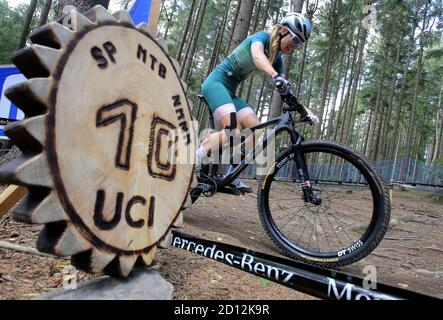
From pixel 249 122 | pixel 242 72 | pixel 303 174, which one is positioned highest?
pixel 242 72

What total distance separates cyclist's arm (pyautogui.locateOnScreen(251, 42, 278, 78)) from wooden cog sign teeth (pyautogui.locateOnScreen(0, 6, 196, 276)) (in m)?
1.28

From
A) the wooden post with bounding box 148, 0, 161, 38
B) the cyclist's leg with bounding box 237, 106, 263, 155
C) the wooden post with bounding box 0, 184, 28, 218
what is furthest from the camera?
the cyclist's leg with bounding box 237, 106, 263, 155

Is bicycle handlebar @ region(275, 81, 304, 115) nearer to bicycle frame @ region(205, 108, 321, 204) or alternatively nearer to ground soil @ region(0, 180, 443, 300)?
bicycle frame @ region(205, 108, 321, 204)

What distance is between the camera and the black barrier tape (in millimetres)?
1488

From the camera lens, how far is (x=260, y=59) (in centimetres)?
304

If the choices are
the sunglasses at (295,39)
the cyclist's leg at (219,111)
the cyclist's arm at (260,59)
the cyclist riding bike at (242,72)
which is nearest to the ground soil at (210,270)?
the cyclist riding bike at (242,72)

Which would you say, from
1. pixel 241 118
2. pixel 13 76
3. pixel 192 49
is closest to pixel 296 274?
pixel 241 118

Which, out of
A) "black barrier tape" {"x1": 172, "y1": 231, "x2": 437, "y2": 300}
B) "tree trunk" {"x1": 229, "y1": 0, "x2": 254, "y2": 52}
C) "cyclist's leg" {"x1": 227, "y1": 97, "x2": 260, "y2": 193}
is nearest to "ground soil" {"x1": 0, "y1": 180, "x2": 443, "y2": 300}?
"black barrier tape" {"x1": 172, "y1": 231, "x2": 437, "y2": 300}

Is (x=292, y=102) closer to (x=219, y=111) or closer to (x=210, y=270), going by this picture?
(x=219, y=111)

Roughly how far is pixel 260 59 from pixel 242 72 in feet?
1.38

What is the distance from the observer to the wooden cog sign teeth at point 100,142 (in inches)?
46.6
